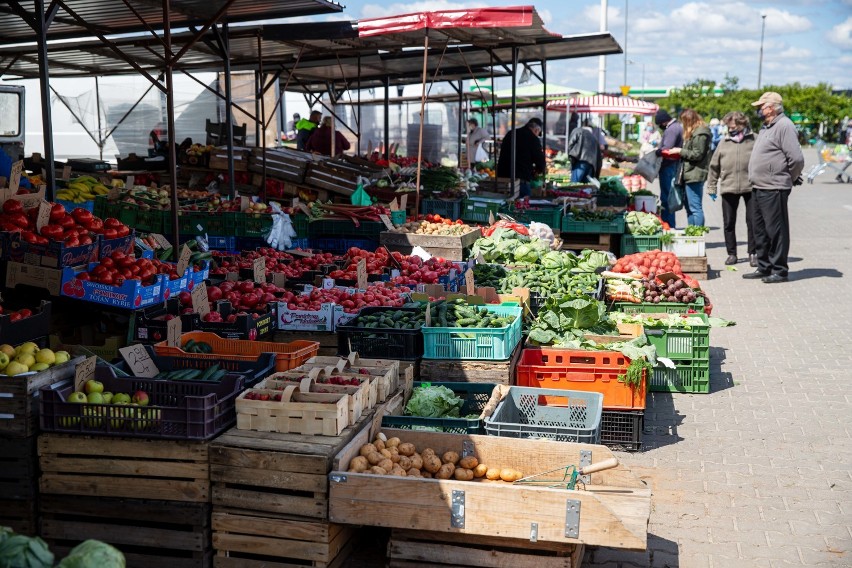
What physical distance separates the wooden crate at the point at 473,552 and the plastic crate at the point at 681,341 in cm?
350

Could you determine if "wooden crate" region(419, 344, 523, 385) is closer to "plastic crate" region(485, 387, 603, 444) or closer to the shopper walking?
"plastic crate" region(485, 387, 603, 444)

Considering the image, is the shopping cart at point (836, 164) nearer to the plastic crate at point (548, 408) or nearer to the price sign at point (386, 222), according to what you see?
the price sign at point (386, 222)

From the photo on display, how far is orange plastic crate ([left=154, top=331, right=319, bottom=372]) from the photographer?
18.8 ft

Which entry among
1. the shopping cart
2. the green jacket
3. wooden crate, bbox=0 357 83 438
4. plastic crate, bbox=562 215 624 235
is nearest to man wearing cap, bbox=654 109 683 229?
the green jacket

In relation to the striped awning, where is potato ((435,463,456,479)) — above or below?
below

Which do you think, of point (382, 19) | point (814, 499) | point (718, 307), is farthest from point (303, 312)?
point (718, 307)

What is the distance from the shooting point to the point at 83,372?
16.2 ft

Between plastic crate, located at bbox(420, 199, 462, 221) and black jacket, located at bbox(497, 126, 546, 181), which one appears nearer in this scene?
plastic crate, located at bbox(420, 199, 462, 221)

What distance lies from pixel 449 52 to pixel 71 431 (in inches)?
507

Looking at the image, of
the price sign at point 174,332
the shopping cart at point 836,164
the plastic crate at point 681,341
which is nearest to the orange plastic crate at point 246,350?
the price sign at point 174,332

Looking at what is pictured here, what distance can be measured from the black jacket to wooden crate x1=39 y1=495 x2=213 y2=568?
39.6ft

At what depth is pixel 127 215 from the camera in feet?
38.4

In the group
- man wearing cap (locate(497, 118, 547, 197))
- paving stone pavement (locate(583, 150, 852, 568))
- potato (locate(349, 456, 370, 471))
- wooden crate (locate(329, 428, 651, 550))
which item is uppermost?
man wearing cap (locate(497, 118, 547, 197))

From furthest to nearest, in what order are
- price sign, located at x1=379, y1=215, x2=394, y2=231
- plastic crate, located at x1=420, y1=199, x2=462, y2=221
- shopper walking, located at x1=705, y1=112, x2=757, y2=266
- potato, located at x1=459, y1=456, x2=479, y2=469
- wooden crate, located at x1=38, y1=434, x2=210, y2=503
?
plastic crate, located at x1=420, y1=199, x2=462, y2=221 < shopper walking, located at x1=705, y1=112, x2=757, y2=266 < price sign, located at x1=379, y1=215, x2=394, y2=231 < potato, located at x1=459, y1=456, x2=479, y2=469 < wooden crate, located at x1=38, y1=434, x2=210, y2=503
